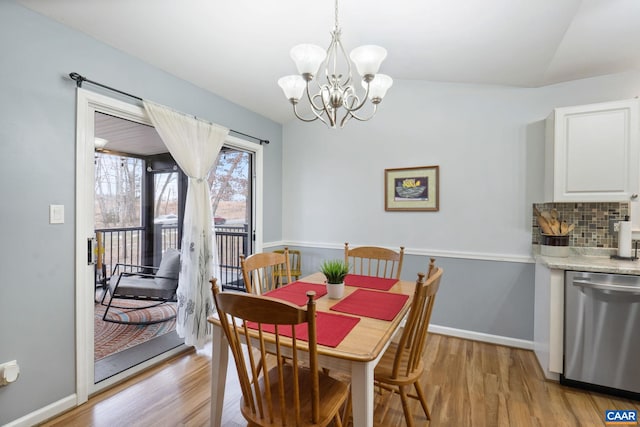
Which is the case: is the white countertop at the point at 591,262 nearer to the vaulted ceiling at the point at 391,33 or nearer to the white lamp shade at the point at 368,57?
the vaulted ceiling at the point at 391,33

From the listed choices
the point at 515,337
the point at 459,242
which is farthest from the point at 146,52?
the point at 515,337

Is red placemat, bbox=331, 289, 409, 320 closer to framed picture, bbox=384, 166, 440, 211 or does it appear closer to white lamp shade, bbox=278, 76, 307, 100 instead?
white lamp shade, bbox=278, 76, 307, 100

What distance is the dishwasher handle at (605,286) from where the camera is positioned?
6.50 ft

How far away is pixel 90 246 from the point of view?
2.02 m

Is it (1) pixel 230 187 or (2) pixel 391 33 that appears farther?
(1) pixel 230 187

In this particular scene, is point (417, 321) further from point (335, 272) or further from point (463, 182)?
point (463, 182)

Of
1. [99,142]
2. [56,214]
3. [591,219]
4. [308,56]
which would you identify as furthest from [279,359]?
[591,219]

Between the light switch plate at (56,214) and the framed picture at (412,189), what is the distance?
278 centimetres

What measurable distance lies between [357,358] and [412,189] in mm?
2410

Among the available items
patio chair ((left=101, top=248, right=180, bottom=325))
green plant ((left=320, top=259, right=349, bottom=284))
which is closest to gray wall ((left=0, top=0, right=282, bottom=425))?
patio chair ((left=101, top=248, right=180, bottom=325))

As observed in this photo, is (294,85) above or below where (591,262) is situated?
above

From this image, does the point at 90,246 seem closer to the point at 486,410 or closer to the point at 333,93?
the point at 333,93

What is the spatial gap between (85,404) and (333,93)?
2.54 metres

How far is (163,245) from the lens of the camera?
290 centimetres
